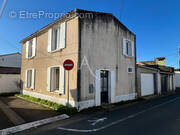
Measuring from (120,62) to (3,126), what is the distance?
7.60m

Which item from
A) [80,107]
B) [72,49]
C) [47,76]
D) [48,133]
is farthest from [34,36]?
[48,133]

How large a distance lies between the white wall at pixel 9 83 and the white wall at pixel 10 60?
8.07 m

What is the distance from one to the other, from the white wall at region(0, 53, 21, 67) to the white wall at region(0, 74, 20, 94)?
318 inches

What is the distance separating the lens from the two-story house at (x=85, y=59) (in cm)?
634

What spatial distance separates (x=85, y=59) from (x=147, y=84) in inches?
337

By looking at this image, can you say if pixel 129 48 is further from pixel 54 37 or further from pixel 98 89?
pixel 54 37

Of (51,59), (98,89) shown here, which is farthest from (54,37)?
(98,89)

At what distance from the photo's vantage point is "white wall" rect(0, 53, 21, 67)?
1878cm

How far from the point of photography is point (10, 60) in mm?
19688

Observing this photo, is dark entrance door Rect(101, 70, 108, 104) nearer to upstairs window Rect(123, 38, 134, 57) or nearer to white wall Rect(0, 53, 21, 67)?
upstairs window Rect(123, 38, 134, 57)

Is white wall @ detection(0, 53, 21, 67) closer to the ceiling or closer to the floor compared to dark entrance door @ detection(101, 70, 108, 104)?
closer to the ceiling

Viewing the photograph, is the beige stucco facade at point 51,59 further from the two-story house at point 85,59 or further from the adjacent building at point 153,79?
the adjacent building at point 153,79

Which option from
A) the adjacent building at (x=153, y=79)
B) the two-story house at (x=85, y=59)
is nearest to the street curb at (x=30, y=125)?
the two-story house at (x=85, y=59)

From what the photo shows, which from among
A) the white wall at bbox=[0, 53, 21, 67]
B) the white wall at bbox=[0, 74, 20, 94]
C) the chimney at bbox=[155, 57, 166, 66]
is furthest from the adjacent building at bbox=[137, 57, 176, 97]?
the white wall at bbox=[0, 53, 21, 67]
